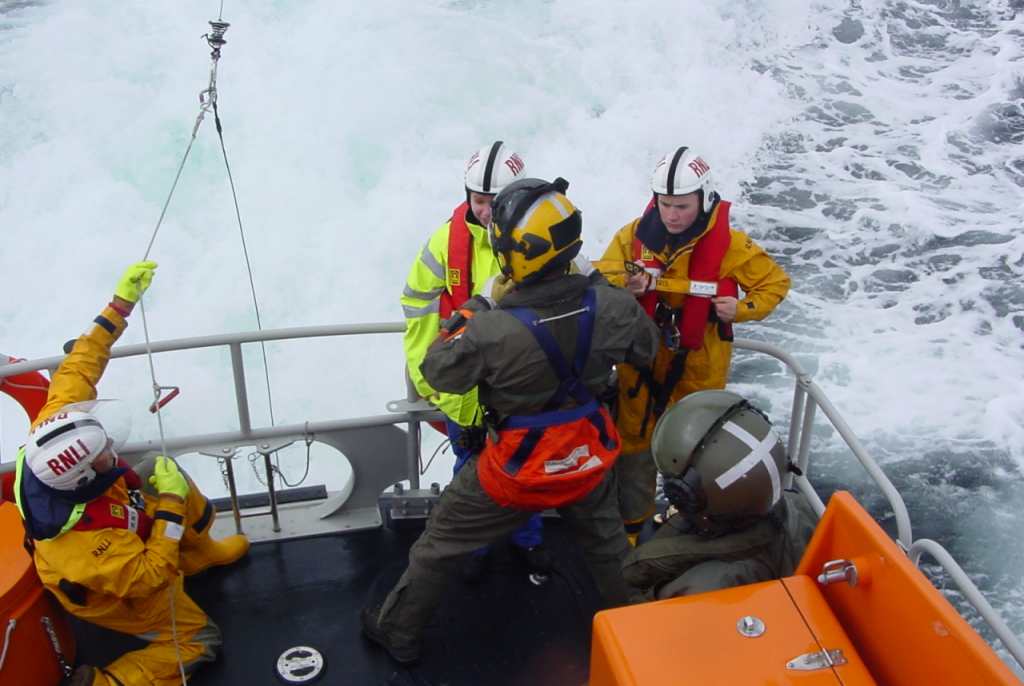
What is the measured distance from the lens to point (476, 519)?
2.79 metres

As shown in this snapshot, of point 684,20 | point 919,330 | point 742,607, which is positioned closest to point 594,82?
point 684,20

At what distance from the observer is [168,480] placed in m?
3.02

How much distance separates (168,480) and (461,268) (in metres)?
1.25

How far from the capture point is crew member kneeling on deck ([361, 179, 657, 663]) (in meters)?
2.41

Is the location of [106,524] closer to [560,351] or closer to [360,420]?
[360,420]

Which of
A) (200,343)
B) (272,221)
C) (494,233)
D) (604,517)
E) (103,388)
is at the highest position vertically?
(494,233)

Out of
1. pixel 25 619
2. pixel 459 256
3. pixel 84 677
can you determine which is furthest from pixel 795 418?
pixel 25 619

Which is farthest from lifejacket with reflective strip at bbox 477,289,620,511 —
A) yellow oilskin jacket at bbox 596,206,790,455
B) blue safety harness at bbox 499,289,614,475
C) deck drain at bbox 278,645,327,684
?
deck drain at bbox 278,645,327,684

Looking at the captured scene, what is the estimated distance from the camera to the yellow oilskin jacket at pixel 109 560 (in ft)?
8.57

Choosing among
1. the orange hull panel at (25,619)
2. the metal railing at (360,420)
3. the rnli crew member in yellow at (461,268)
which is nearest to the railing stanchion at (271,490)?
the metal railing at (360,420)

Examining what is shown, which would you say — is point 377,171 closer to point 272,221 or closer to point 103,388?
point 272,221

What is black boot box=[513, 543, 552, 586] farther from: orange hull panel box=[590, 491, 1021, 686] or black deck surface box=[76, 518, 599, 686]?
orange hull panel box=[590, 491, 1021, 686]

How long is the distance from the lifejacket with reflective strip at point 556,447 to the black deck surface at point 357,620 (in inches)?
31.3

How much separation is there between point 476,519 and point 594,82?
10777 millimetres
